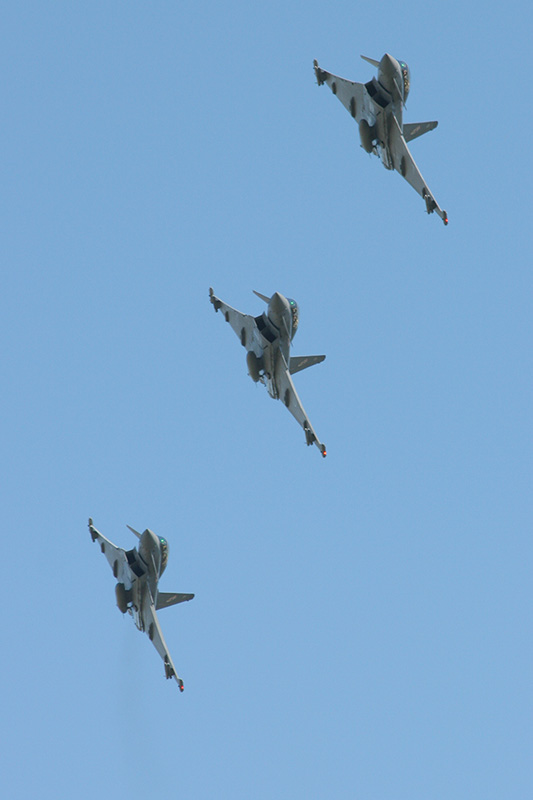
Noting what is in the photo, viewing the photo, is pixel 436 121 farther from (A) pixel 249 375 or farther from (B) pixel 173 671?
(B) pixel 173 671

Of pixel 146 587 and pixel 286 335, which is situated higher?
pixel 286 335

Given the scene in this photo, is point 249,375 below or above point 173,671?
above

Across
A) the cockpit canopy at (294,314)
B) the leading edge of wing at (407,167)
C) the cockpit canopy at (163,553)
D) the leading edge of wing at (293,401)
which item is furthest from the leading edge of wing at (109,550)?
the leading edge of wing at (407,167)

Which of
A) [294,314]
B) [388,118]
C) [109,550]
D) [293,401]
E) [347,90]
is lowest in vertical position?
[109,550]

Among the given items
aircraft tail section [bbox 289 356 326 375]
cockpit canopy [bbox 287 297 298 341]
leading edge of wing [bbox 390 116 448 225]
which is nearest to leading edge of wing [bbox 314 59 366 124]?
leading edge of wing [bbox 390 116 448 225]

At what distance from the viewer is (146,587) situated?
9356cm

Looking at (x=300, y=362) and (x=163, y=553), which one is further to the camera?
Answer: (x=300, y=362)

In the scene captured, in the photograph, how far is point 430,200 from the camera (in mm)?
90750

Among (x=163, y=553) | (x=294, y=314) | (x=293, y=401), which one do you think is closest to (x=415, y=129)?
(x=294, y=314)

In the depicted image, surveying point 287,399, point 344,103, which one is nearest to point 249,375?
point 287,399

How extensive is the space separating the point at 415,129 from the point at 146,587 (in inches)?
1386

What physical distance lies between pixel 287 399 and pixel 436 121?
69.1ft

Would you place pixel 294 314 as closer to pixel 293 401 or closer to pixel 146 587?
pixel 293 401

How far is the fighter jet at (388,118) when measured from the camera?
90000 millimetres
